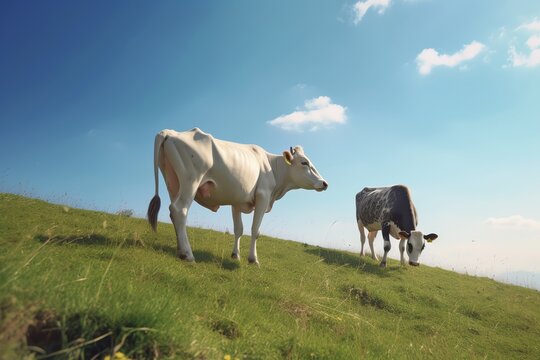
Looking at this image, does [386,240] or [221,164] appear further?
[386,240]

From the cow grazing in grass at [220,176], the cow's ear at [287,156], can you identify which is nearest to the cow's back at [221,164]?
the cow grazing in grass at [220,176]

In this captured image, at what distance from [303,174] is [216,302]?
5849mm

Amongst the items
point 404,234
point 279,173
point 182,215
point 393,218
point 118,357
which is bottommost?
point 118,357

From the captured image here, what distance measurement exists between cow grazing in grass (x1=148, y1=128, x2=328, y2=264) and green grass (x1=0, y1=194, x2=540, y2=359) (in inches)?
39.9

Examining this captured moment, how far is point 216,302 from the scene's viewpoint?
17.0 feet

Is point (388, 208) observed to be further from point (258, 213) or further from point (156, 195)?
point (156, 195)

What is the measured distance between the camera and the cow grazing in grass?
768cm

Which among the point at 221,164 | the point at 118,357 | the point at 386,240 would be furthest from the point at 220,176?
the point at 386,240

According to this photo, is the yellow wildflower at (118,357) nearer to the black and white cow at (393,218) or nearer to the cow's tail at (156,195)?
the cow's tail at (156,195)

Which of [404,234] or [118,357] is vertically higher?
[404,234]

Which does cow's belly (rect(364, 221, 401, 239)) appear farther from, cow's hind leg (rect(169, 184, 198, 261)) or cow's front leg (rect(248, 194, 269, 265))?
cow's hind leg (rect(169, 184, 198, 261))

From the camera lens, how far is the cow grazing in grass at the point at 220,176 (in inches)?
302

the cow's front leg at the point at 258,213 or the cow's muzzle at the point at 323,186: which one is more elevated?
the cow's muzzle at the point at 323,186

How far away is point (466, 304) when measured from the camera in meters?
10.3
